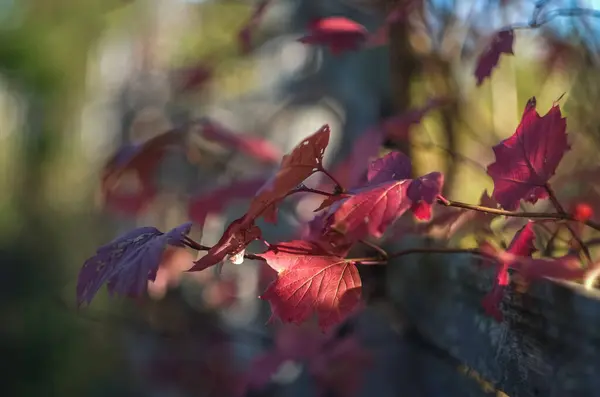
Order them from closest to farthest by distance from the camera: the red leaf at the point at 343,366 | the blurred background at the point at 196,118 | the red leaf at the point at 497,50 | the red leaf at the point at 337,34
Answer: the red leaf at the point at 497,50
the red leaf at the point at 337,34
the red leaf at the point at 343,366
the blurred background at the point at 196,118

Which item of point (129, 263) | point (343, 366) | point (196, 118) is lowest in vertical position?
point (343, 366)

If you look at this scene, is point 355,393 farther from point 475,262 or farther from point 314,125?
point 314,125

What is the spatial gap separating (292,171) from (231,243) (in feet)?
0.26

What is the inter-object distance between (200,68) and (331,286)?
4.56ft

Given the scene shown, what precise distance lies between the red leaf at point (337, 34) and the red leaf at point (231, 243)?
15.5 inches

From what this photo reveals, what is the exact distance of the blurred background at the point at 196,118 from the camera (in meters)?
→ 1.19

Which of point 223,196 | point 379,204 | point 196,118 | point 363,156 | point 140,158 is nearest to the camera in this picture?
point 379,204

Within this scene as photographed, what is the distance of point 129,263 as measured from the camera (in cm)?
47

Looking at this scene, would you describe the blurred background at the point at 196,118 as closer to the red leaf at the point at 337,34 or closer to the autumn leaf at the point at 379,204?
the red leaf at the point at 337,34

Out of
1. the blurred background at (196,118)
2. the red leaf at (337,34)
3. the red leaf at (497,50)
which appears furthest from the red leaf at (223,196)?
the red leaf at (497,50)

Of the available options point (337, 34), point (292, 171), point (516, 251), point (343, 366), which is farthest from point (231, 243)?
point (343, 366)

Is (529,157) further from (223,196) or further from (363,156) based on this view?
(223,196)

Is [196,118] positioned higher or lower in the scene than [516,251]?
lower

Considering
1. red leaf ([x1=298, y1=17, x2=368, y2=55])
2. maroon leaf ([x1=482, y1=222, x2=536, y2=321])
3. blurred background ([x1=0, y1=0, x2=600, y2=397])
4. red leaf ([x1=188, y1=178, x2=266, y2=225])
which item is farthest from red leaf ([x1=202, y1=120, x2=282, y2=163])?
maroon leaf ([x1=482, y1=222, x2=536, y2=321])
